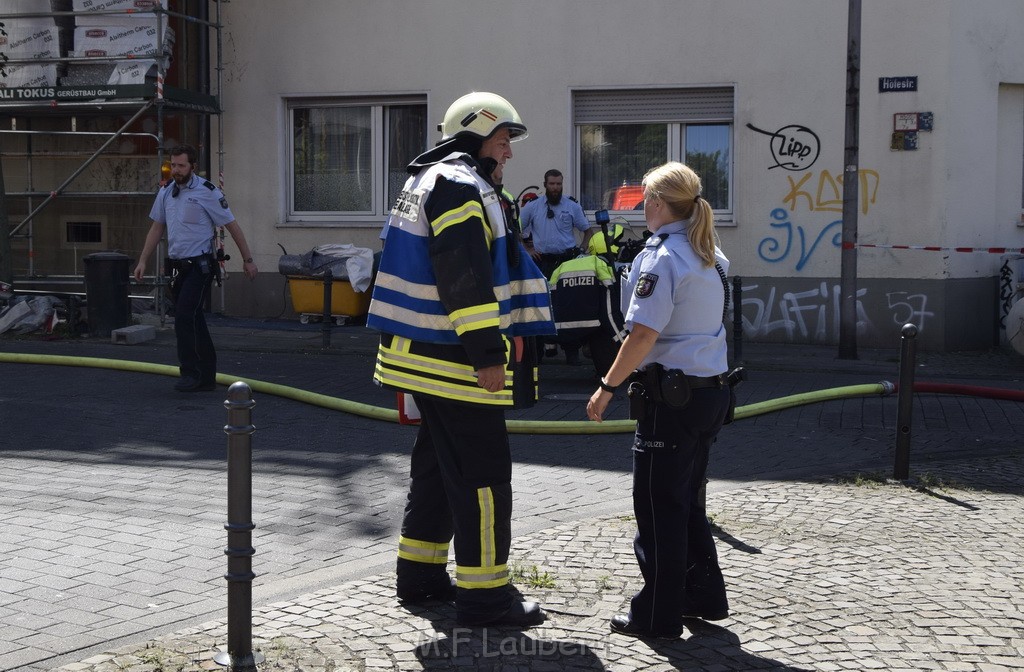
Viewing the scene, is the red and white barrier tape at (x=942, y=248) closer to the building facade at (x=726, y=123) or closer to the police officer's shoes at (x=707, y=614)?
the building facade at (x=726, y=123)

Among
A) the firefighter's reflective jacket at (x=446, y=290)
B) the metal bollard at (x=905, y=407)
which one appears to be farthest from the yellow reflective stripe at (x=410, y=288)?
the metal bollard at (x=905, y=407)

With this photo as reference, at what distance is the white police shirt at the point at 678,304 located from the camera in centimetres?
447

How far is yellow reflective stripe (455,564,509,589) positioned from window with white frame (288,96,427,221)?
1250cm

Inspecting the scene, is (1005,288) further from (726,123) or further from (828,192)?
(726,123)

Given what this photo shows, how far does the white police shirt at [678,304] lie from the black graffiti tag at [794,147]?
10.8m

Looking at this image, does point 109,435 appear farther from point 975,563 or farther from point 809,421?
point 975,563

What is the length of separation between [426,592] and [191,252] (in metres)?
5.86

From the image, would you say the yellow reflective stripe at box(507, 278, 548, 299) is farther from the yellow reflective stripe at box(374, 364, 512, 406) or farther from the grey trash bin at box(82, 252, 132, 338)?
the grey trash bin at box(82, 252, 132, 338)

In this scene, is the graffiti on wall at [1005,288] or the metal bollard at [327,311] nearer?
the metal bollard at [327,311]

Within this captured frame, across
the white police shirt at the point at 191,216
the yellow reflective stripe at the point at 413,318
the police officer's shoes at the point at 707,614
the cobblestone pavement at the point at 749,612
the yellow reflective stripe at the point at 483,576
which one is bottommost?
the cobblestone pavement at the point at 749,612

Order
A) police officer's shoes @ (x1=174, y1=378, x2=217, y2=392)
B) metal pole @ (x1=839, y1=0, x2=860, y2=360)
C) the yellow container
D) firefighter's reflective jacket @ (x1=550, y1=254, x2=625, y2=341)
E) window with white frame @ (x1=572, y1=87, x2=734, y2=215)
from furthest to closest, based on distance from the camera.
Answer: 1. the yellow container
2. window with white frame @ (x1=572, y1=87, x2=734, y2=215)
3. metal pole @ (x1=839, y1=0, x2=860, y2=360)
4. police officer's shoes @ (x1=174, y1=378, x2=217, y2=392)
5. firefighter's reflective jacket @ (x1=550, y1=254, x2=625, y2=341)

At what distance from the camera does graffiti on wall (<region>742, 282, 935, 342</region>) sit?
14.6 m

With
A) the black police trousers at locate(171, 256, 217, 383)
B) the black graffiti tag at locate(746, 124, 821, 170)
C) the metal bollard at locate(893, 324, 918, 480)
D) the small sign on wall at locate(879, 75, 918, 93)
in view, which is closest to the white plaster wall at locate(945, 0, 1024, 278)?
the small sign on wall at locate(879, 75, 918, 93)

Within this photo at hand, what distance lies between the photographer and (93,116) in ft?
56.7
